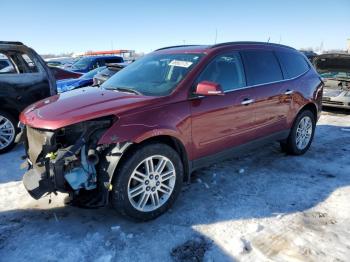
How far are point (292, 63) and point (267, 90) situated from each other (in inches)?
42.4

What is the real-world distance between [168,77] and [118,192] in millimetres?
1554

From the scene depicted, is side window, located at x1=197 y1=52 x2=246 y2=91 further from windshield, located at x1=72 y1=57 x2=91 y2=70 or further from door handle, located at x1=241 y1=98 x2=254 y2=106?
windshield, located at x1=72 y1=57 x2=91 y2=70

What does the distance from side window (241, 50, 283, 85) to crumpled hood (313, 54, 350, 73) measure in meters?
5.08

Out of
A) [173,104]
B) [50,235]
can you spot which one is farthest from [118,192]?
[173,104]

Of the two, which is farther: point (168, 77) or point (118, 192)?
point (168, 77)

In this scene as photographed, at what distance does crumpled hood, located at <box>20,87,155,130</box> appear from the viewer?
3238 millimetres

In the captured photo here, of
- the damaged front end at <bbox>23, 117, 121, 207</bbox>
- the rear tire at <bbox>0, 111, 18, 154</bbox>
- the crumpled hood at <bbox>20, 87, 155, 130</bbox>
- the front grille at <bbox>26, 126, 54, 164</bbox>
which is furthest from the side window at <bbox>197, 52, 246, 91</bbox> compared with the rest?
the rear tire at <bbox>0, 111, 18, 154</bbox>

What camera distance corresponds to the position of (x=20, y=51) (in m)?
6.34

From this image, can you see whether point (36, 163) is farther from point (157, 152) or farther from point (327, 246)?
point (327, 246)

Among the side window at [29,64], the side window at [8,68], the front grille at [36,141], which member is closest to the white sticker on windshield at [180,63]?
the front grille at [36,141]

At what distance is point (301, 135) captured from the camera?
580 centimetres

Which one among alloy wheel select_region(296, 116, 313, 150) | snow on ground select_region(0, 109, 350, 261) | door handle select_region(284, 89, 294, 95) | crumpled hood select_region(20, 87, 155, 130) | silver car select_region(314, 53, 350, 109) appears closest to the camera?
snow on ground select_region(0, 109, 350, 261)

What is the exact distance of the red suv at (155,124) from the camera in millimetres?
3248

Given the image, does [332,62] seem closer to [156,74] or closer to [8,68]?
[156,74]
